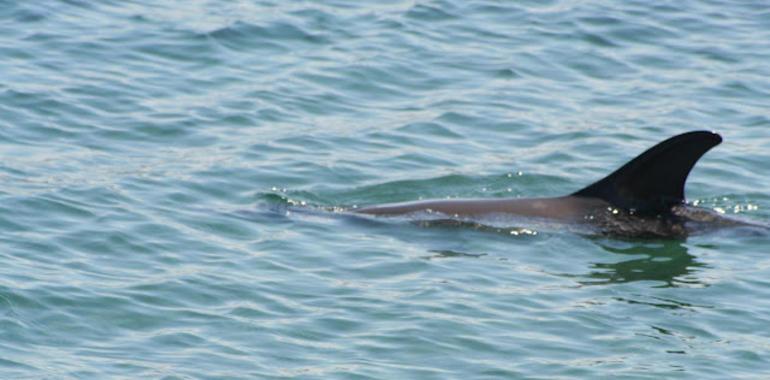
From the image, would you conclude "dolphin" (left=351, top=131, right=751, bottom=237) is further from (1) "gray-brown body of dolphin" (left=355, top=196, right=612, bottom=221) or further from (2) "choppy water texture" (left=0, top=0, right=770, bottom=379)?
(2) "choppy water texture" (left=0, top=0, right=770, bottom=379)

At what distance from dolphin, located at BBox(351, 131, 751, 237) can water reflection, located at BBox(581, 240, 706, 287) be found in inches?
9.0

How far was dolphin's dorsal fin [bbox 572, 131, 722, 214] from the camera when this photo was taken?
11.7 metres

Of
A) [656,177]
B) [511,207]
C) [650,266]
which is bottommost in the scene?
[650,266]

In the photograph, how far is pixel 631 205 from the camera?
12109 mm

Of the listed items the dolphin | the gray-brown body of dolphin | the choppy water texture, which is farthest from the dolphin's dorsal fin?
the choppy water texture

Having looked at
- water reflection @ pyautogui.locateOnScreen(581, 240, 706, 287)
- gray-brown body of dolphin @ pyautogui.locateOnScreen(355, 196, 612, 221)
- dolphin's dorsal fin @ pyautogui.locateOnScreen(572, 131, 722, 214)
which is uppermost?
dolphin's dorsal fin @ pyautogui.locateOnScreen(572, 131, 722, 214)

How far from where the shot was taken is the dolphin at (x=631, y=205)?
464 inches

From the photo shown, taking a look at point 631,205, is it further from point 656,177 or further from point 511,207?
point 511,207

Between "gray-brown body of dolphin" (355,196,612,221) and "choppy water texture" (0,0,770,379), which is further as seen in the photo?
"gray-brown body of dolphin" (355,196,612,221)

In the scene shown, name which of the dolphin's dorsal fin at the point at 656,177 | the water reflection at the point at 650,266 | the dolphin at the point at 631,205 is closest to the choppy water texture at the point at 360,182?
the water reflection at the point at 650,266

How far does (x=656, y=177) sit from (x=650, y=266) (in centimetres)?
93

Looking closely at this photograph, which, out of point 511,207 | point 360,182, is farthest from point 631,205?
point 360,182

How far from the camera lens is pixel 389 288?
10414mm

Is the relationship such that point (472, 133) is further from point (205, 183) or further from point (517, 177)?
point (205, 183)
